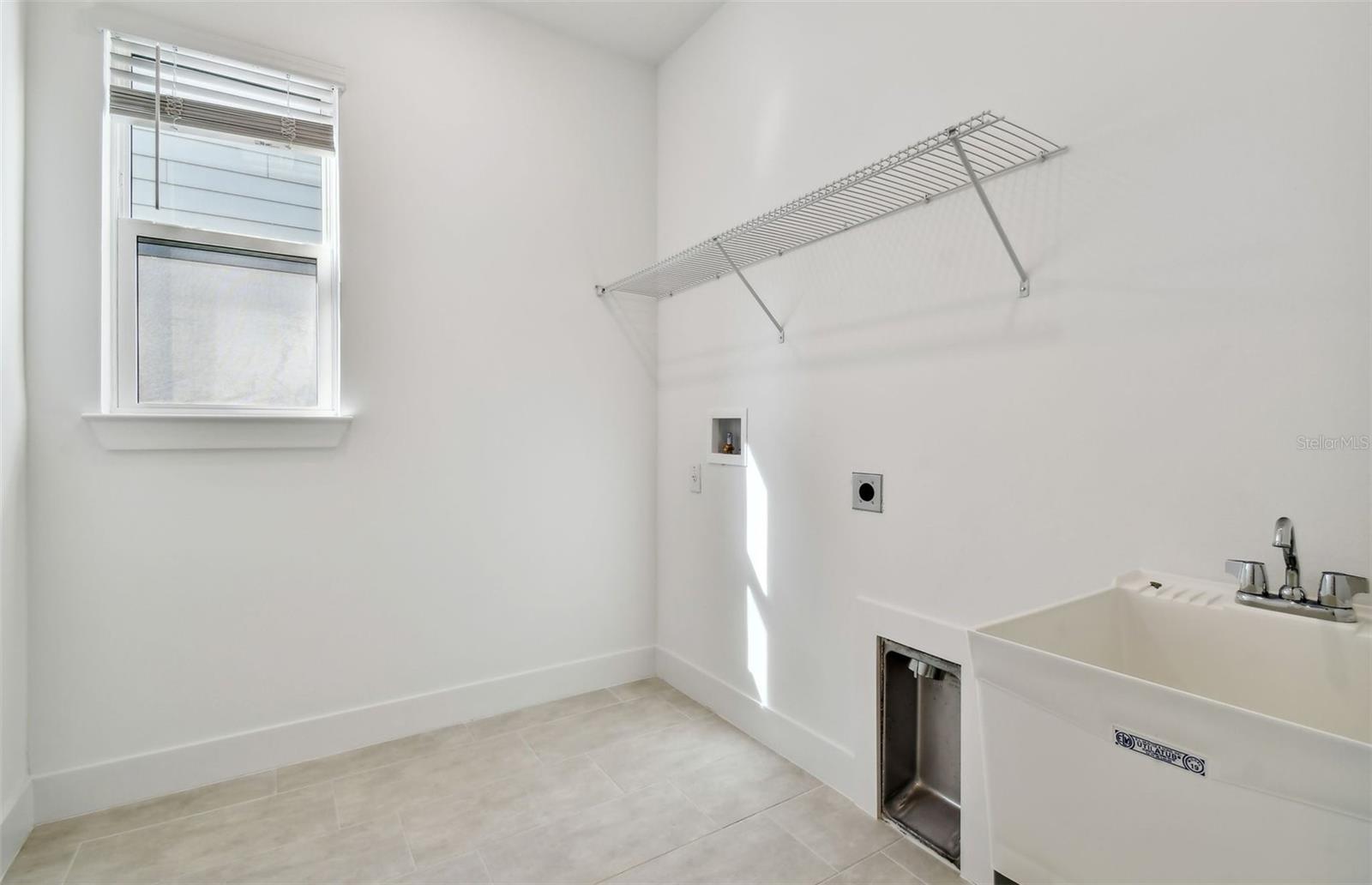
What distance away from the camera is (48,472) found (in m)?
1.84

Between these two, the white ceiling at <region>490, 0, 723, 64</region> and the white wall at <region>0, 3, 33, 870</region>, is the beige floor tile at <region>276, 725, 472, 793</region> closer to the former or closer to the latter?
the white wall at <region>0, 3, 33, 870</region>

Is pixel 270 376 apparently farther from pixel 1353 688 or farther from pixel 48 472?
pixel 1353 688

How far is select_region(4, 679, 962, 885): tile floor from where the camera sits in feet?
5.35

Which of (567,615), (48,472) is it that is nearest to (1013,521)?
(567,615)

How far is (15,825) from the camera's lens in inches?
66.9

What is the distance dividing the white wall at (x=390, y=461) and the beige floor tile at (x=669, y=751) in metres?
0.52

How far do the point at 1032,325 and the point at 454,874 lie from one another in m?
1.90

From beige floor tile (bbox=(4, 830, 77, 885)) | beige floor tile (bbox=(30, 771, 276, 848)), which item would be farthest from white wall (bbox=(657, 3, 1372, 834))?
beige floor tile (bbox=(4, 830, 77, 885))

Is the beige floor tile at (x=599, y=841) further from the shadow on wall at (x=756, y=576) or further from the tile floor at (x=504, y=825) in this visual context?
the shadow on wall at (x=756, y=576)

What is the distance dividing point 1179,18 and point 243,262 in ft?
8.30

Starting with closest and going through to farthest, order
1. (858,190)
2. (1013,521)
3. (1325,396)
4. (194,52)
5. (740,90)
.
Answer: (1325,396) → (1013,521) → (858,190) → (194,52) → (740,90)

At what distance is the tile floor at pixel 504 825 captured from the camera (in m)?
1.63

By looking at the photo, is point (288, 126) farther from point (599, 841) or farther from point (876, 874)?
point (876, 874)
